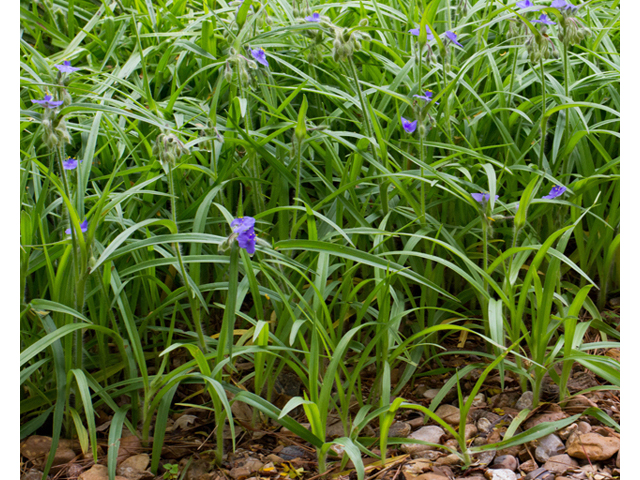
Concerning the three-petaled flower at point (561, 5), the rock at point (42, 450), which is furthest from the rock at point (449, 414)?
the three-petaled flower at point (561, 5)

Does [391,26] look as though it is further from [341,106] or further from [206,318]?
[206,318]

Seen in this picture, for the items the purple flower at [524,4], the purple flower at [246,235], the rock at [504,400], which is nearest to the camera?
the purple flower at [246,235]

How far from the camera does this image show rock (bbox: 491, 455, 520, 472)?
116 cm

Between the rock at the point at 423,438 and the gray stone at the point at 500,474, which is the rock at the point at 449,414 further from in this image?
the gray stone at the point at 500,474

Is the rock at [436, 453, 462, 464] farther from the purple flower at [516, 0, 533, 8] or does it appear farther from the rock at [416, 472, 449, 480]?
the purple flower at [516, 0, 533, 8]

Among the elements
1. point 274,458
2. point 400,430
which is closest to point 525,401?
point 400,430

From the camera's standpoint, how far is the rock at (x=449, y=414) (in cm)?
132

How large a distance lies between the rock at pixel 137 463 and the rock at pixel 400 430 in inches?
23.1

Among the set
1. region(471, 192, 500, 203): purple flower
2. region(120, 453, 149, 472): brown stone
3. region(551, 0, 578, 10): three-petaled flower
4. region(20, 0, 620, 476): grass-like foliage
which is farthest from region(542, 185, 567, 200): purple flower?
region(120, 453, 149, 472): brown stone

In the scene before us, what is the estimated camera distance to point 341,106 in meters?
1.77

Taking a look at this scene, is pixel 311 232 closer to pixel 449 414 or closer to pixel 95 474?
pixel 449 414

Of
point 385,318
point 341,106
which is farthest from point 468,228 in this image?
point 341,106

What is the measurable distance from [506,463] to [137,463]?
84 centimetres

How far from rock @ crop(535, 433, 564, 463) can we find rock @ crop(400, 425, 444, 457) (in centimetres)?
22
